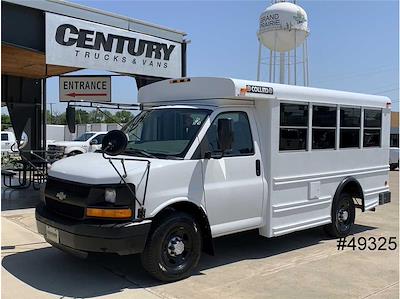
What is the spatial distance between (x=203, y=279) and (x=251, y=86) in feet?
8.38

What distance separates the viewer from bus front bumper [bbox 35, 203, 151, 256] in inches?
198

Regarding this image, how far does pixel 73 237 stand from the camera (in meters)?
5.16

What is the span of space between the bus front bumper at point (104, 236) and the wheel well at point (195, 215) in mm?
276

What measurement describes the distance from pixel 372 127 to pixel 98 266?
562 centimetres

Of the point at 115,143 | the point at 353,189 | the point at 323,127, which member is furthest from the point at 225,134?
the point at 353,189

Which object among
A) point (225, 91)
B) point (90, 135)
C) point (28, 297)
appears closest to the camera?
point (28, 297)

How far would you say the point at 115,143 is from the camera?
522 centimetres

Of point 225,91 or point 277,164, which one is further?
point 277,164

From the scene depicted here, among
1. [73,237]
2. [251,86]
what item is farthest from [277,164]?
[73,237]

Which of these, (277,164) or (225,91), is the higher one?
(225,91)

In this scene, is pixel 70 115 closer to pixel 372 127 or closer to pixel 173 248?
pixel 173 248

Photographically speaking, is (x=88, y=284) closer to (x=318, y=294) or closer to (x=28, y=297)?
(x=28, y=297)

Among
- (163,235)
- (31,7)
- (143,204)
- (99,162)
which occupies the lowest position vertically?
(163,235)

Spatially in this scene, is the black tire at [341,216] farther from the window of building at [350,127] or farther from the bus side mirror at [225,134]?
the bus side mirror at [225,134]
